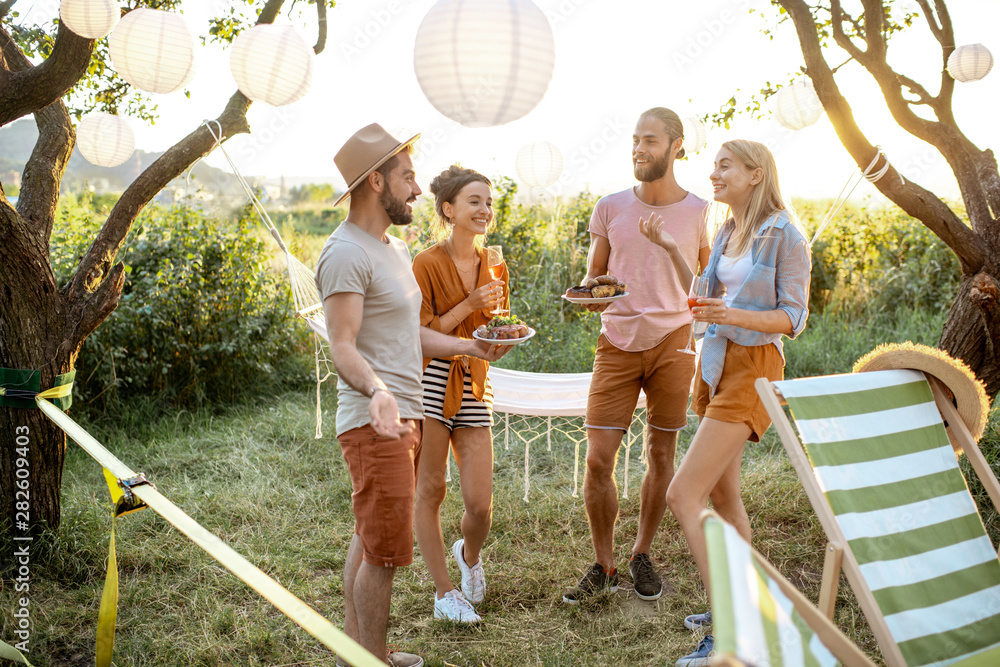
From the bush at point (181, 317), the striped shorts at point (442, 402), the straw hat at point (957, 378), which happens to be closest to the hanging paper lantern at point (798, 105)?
the straw hat at point (957, 378)

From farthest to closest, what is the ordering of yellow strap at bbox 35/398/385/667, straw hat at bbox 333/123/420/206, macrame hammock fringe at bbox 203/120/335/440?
macrame hammock fringe at bbox 203/120/335/440
straw hat at bbox 333/123/420/206
yellow strap at bbox 35/398/385/667

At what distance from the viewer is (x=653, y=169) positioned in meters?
2.40

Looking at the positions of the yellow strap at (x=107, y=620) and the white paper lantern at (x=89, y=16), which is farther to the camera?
the white paper lantern at (x=89, y=16)

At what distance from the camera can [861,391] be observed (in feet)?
5.59

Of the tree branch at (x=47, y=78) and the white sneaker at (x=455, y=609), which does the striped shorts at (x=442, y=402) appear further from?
the tree branch at (x=47, y=78)

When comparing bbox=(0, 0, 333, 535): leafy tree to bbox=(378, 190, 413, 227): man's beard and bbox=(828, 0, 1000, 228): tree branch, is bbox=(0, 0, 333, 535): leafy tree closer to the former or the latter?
bbox=(378, 190, 413, 227): man's beard

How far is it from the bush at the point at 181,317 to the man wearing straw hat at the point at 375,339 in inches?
121

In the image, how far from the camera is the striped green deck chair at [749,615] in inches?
28.5

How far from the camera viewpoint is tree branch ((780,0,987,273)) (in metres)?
2.69

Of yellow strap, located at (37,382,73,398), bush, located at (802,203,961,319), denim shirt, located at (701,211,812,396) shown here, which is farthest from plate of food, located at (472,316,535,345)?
bush, located at (802,203,961,319)

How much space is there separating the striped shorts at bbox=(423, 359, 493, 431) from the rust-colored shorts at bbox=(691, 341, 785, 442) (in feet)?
2.37

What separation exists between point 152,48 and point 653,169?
1.93 meters

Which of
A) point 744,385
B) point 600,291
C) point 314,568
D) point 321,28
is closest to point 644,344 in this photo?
point 600,291

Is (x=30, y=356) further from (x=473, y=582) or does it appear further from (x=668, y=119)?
(x=668, y=119)
